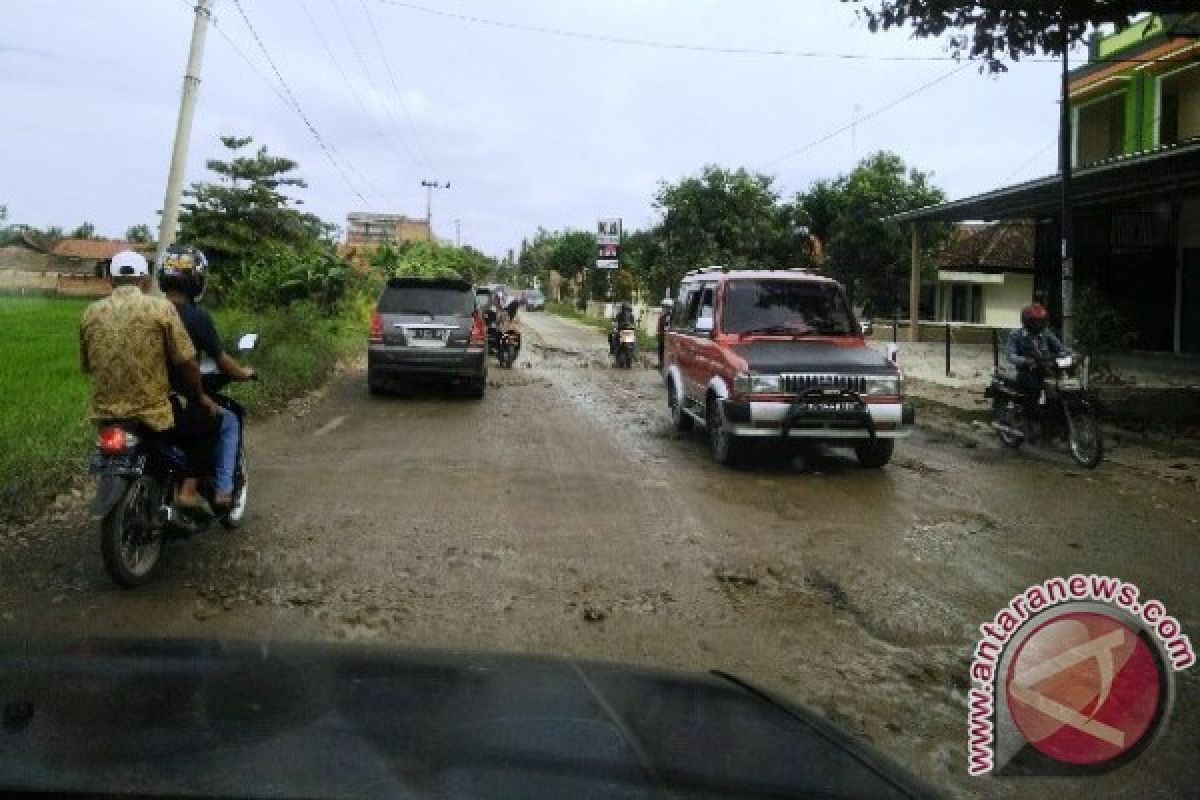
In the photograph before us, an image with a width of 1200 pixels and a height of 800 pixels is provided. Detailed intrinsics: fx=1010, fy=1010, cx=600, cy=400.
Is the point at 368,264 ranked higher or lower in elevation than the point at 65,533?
higher

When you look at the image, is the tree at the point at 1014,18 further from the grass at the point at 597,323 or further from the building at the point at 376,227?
the building at the point at 376,227

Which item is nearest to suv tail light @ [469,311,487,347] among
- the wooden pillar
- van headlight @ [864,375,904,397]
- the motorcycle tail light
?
van headlight @ [864,375,904,397]

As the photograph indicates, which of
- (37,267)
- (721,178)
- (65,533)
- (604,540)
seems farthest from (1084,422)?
(37,267)

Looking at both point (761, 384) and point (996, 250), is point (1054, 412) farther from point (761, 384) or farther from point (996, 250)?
point (996, 250)

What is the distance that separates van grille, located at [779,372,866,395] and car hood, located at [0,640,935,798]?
21.8 ft

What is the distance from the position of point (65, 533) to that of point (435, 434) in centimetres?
524

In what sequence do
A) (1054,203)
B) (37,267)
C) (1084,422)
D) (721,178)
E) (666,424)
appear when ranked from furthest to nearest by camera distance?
1. (37,267)
2. (721,178)
3. (1054,203)
4. (666,424)
5. (1084,422)

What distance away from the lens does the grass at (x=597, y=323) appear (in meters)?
30.5

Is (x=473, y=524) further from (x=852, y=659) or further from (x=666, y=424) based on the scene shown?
(x=666, y=424)

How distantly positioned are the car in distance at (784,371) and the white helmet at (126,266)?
5.34m

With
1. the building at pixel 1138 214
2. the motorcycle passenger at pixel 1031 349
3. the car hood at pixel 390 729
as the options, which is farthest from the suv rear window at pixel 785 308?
the building at pixel 1138 214

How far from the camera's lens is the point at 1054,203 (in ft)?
62.6

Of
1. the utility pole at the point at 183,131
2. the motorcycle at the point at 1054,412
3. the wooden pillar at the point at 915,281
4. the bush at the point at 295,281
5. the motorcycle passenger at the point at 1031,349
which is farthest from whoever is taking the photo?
the bush at the point at 295,281

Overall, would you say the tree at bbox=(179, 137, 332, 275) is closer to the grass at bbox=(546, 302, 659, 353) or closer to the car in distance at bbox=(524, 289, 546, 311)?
the grass at bbox=(546, 302, 659, 353)
